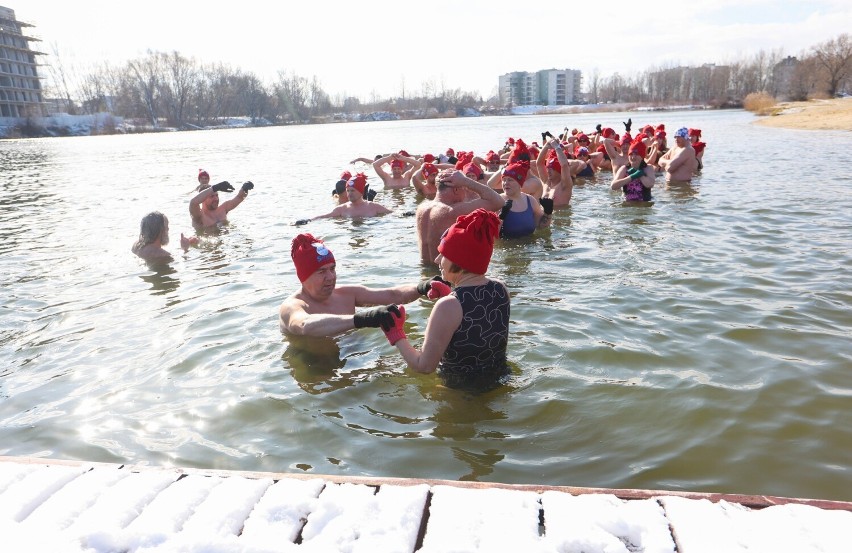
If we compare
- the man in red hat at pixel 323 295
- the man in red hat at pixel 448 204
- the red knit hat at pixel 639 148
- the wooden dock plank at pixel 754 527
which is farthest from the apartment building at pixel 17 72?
the wooden dock plank at pixel 754 527

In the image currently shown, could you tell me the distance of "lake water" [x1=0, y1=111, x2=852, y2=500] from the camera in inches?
138

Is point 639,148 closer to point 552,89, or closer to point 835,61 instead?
point 835,61

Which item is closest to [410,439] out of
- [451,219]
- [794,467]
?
[794,467]

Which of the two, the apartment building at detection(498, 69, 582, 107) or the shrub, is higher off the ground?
the apartment building at detection(498, 69, 582, 107)

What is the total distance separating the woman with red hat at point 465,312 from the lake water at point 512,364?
0.37 metres

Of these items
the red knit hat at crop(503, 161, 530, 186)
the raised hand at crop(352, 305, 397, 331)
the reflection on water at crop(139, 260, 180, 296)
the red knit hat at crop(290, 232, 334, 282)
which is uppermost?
the red knit hat at crop(503, 161, 530, 186)

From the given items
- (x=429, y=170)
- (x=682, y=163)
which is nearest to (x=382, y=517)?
(x=429, y=170)

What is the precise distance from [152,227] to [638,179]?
8718 millimetres

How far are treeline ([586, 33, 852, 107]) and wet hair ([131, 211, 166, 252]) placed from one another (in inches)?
3416

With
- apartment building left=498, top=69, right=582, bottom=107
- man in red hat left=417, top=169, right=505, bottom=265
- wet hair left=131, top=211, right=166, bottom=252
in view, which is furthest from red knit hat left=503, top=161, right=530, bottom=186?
apartment building left=498, top=69, right=582, bottom=107

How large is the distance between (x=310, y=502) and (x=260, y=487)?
11.3 inches

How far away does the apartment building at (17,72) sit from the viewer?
281 ft

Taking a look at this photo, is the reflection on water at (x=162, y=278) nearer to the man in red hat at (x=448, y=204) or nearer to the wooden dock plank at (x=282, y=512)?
the man in red hat at (x=448, y=204)

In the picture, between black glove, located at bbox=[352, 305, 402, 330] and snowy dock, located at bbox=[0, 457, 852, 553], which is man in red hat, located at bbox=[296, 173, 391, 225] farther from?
snowy dock, located at bbox=[0, 457, 852, 553]
